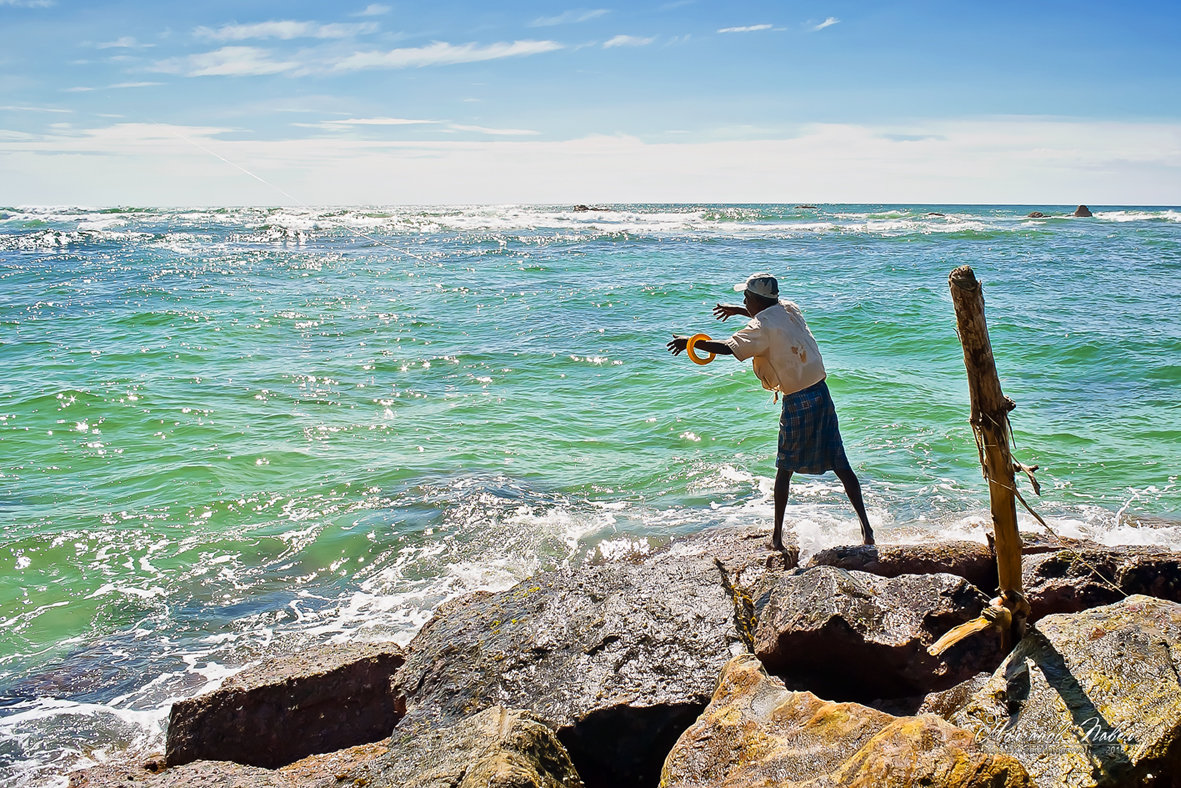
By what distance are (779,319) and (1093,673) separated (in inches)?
100

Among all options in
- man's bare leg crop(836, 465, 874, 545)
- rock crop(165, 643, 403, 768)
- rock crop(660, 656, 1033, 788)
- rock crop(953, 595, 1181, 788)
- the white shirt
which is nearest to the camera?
rock crop(660, 656, 1033, 788)

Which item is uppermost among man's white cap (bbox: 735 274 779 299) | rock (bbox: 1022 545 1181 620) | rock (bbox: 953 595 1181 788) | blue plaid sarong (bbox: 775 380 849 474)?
man's white cap (bbox: 735 274 779 299)

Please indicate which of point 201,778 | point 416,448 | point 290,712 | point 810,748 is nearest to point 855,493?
point 810,748

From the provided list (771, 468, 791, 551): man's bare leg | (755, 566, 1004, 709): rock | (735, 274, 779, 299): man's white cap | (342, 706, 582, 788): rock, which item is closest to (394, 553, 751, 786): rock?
(755, 566, 1004, 709): rock

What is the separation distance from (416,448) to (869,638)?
6163mm

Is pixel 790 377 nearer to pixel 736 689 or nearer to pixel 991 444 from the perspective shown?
pixel 991 444

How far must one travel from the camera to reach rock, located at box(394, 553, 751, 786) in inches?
130

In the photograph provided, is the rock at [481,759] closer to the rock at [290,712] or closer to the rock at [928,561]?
the rock at [290,712]

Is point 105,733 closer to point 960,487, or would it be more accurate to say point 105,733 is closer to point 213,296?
point 960,487

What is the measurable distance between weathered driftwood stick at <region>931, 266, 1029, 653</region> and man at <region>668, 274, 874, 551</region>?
1454 millimetres

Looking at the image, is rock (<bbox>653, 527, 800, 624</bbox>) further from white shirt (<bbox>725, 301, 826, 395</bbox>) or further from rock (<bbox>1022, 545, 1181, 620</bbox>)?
rock (<bbox>1022, 545, 1181, 620</bbox>)

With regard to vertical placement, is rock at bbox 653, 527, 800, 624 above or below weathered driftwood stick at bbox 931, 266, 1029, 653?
below

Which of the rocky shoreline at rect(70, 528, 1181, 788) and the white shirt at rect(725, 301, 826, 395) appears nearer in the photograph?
the rocky shoreline at rect(70, 528, 1181, 788)

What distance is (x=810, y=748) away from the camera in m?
2.60
